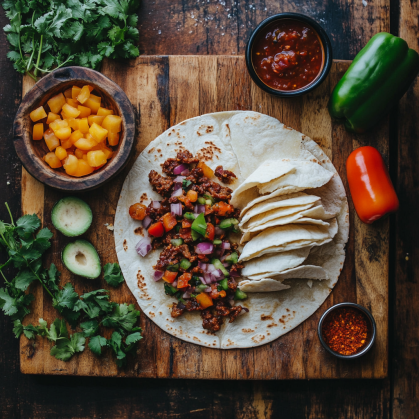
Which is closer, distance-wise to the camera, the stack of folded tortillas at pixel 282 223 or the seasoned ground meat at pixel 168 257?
the stack of folded tortillas at pixel 282 223

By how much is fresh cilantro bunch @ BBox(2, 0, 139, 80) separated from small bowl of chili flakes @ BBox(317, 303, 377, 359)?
322cm

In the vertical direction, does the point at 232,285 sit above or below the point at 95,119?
below

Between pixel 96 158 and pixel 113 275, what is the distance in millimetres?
1145

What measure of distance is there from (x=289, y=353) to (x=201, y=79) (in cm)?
287

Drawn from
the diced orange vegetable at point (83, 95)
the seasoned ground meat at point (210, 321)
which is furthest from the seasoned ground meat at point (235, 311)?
the diced orange vegetable at point (83, 95)

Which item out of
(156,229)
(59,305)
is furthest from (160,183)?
(59,305)

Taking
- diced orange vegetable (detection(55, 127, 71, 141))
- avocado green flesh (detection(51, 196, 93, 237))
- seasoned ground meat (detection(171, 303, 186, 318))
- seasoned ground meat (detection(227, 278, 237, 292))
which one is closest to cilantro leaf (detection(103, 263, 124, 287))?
avocado green flesh (detection(51, 196, 93, 237))

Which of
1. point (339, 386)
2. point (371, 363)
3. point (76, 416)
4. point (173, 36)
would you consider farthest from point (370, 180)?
point (76, 416)

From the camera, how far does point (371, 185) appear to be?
3.47 meters

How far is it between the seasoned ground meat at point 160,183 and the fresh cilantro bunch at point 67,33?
1215 mm

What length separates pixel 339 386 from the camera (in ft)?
12.5

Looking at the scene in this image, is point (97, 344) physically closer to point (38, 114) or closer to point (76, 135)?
point (76, 135)

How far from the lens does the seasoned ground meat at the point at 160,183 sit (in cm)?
351

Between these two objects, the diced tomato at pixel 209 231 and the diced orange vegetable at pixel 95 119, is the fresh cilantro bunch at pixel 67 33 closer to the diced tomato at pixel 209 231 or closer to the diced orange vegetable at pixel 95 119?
the diced orange vegetable at pixel 95 119
